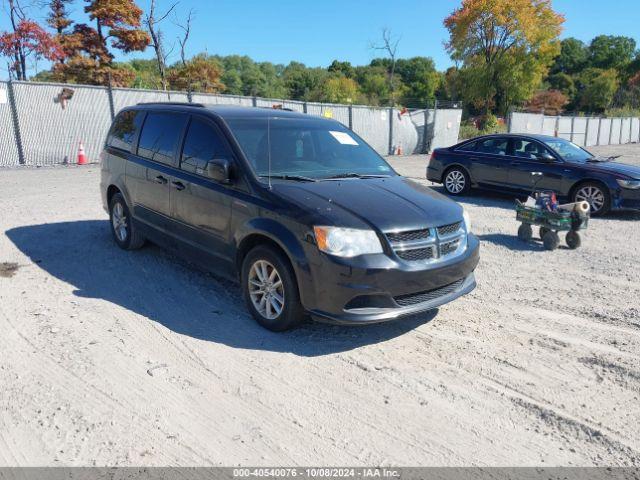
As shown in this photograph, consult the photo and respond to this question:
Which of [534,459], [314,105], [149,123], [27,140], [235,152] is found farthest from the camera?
[314,105]

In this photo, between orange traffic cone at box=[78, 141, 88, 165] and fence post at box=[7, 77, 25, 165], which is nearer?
fence post at box=[7, 77, 25, 165]

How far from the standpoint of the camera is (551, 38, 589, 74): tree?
315 feet

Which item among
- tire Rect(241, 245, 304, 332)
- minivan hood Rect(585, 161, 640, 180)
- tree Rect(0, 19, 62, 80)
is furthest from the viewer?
tree Rect(0, 19, 62, 80)

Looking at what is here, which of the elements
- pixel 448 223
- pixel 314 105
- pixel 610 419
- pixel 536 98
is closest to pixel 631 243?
pixel 448 223

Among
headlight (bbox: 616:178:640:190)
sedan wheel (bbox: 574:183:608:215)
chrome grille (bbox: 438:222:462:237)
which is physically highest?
chrome grille (bbox: 438:222:462:237)

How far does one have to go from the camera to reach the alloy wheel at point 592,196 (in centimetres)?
936

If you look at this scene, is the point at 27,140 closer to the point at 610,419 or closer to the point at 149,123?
→ the point at 149,123

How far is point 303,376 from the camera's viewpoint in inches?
141

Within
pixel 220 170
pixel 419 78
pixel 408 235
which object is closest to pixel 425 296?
pixel 408 235

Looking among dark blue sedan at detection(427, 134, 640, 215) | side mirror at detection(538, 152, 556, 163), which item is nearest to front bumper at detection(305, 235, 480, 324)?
dark blue sedan at detection(427, 134, 640, 215)

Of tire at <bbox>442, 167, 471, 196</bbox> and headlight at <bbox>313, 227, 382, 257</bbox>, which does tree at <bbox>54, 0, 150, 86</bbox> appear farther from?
headlight at <bbox>313, 227, 382, 257</bbox>

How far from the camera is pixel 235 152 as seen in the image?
4.56 m

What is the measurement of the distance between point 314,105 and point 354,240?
59.6 feet

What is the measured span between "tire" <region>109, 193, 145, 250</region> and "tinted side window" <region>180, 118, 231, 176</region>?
1.52 meters
